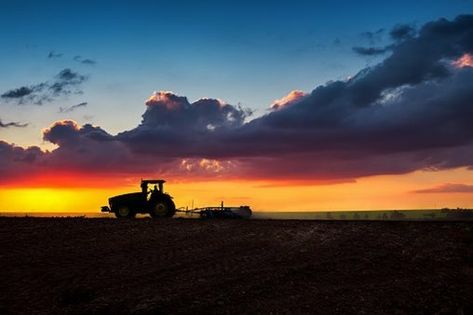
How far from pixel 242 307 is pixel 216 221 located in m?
10.2

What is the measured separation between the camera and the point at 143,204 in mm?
32812

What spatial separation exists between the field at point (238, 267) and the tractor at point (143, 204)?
527 centimetres

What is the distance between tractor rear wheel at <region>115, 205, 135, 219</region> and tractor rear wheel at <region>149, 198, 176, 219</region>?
4.26ft

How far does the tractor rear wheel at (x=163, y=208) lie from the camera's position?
32.7 m

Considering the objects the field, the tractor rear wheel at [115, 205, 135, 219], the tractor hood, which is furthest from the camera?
the tractor hood

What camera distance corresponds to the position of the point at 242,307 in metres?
17.7

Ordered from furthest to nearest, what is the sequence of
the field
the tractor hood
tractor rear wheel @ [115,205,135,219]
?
the tractor hood < tractor rear wheel @ [115,205,135,219] < the field

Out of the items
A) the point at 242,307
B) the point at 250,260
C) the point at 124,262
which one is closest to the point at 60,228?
the point at 124,262

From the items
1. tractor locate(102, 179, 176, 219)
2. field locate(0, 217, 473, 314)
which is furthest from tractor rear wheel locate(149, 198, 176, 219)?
field locate(0, 217, 473, 314)

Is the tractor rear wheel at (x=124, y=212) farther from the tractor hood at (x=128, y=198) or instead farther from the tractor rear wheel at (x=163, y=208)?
the tractor rear wheel at (x=163, y=208)

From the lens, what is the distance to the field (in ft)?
59.5

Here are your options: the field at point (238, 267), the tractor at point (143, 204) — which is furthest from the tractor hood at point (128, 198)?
the field at point (238, 267)

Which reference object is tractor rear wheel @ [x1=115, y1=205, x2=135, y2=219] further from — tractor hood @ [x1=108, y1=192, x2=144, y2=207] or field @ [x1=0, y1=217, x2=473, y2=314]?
field @ [x1=0, y1=217, x2=473, y2=314]

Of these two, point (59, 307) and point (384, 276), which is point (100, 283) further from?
point (384, 276)
